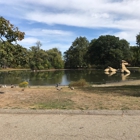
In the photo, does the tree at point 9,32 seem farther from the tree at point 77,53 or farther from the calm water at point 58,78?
the tree at point 77,53

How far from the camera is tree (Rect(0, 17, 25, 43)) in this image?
939cm

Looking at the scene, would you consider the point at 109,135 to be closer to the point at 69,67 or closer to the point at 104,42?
the point at 104,42

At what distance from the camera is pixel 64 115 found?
5211 mm

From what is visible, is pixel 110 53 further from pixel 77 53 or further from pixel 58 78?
pixel 58 78

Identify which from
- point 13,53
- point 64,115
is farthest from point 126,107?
point 13,53

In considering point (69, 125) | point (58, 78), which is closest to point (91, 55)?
point (58, 78)

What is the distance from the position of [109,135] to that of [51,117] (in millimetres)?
1667

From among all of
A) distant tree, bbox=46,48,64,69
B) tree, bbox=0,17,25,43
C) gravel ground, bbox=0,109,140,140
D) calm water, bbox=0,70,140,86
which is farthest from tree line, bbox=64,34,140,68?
gravel ground, bbox=0,109,140,140

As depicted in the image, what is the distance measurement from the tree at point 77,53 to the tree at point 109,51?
36.9 ft

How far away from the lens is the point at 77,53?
98.1m

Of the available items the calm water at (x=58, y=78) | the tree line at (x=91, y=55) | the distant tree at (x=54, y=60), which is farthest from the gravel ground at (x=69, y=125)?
the distant tree at (x=54, y=60)

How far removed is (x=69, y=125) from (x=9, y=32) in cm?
662

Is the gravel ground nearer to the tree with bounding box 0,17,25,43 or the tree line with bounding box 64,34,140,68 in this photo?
the tree with bounding box 0,17,25,43

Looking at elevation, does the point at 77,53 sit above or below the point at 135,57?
above
